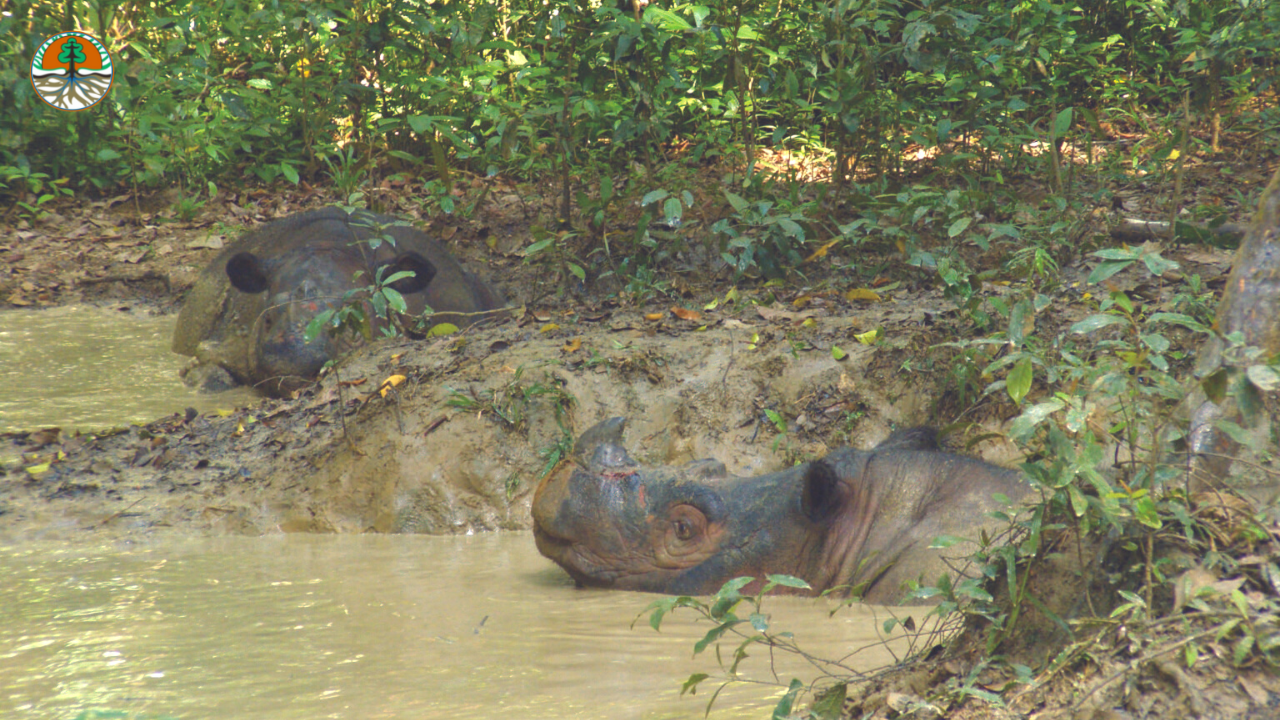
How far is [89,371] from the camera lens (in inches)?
291

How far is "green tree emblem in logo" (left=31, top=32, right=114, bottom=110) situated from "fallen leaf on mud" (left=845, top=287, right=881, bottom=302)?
296 inches

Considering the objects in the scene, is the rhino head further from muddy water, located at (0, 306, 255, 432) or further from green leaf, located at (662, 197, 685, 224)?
green leaf, located at (662, 197, 685, 224)

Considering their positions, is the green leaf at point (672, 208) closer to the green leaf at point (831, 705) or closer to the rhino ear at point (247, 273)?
the rhino ear at point (247, 273)

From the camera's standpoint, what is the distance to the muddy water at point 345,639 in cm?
254

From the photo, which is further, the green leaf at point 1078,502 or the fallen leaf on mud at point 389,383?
the fallen leaf on mud at point 389,383

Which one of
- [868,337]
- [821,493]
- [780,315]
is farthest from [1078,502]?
[780,315]

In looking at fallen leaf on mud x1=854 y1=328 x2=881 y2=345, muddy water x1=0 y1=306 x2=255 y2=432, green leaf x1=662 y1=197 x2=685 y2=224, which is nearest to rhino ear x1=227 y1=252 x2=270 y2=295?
muddy water x1=0 y1=306 x2=255 y2=432

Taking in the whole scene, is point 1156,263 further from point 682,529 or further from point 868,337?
point 868,337

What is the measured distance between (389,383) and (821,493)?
108 inches

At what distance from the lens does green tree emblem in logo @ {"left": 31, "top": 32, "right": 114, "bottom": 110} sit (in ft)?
33.4

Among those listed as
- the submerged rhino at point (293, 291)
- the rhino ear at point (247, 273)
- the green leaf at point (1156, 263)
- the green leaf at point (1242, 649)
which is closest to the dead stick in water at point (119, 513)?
the submerged rhino at point (293, 291)

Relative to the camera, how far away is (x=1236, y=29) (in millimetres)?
6215

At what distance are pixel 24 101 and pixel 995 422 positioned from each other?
6472 mm

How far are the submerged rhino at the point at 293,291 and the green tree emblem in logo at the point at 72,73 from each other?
272 centimetres
